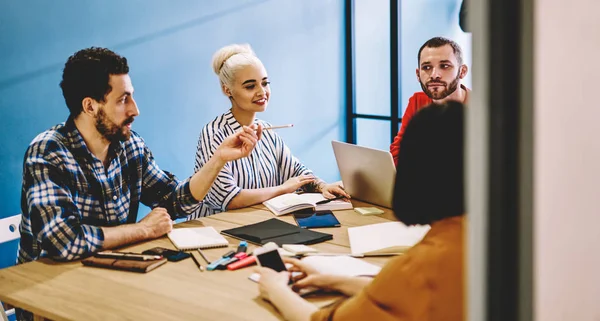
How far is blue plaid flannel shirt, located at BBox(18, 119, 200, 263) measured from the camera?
2008mm

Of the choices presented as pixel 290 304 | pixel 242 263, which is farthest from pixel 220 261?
pixel 290 304

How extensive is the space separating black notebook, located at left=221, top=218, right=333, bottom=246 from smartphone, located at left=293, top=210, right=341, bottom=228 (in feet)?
0.19

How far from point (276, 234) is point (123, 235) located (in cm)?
49

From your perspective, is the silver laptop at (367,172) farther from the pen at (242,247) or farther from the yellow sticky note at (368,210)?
the pen at (242,247)

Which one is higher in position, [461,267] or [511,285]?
[511,285]

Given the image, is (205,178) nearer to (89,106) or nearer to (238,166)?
(238,166)

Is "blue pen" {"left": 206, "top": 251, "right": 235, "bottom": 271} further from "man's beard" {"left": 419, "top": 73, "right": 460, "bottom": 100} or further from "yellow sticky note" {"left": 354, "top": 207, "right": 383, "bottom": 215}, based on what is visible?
"man's beard" {"left": 419, "top": 73, "right": 460, "bottom": 100}

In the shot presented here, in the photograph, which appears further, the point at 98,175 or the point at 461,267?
the point at 98,175

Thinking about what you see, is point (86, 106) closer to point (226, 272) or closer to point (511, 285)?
point (226, 272)

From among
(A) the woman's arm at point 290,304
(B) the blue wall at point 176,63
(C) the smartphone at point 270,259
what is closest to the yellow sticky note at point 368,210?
(C) the smartphone at point 270,259

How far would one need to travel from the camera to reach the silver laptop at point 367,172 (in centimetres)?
241
